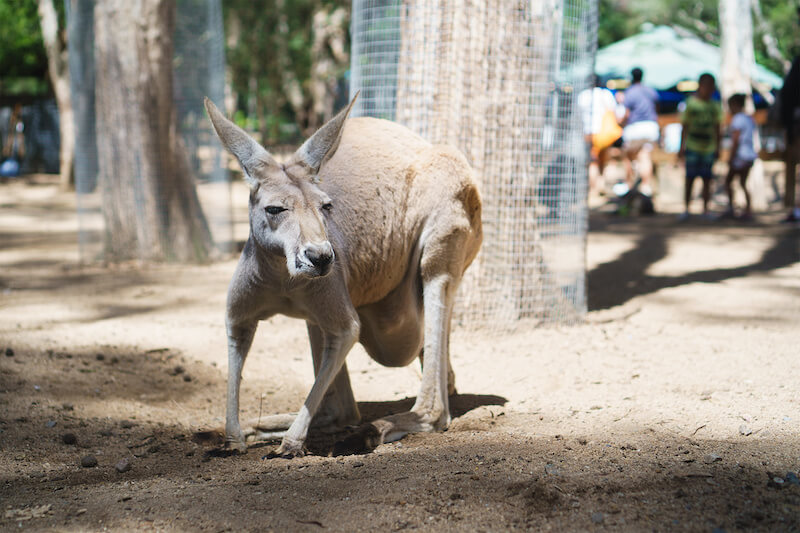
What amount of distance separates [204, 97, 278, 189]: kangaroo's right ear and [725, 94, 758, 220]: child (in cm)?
938

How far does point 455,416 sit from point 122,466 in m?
1.66

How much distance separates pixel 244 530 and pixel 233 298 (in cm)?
107

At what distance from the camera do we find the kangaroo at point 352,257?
9.39 feet

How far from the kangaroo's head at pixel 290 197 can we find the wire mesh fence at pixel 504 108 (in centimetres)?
220

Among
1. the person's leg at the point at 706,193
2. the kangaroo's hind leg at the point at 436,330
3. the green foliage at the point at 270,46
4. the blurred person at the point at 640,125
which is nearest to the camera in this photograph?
the kangaroo's hind leg at the point at 436,330

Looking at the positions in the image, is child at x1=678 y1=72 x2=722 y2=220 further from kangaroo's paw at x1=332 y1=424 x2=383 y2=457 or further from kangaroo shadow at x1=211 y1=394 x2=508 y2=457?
kangaroo's paw at x1=332 y1=424 x2=383 y2=457

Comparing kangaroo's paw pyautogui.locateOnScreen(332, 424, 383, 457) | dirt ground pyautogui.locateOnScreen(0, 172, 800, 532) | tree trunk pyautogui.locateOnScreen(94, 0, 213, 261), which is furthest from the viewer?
tree trunk pyautogui.locateOnScreen(94, 0, 213, 261)

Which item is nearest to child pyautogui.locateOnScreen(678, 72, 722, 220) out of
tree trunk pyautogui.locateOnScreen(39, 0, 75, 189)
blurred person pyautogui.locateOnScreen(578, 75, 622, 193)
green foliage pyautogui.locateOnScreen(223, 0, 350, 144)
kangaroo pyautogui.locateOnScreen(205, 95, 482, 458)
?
blurred person pyautogui.locateOnScreen(578, 75, 622, 193)

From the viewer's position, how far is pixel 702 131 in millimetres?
10562

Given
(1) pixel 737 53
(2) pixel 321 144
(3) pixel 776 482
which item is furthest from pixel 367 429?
(1) pixel 737 53

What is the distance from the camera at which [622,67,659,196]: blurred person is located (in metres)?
11.5

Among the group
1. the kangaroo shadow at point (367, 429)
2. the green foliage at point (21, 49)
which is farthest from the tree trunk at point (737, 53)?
the green foliage at point (21, 49)

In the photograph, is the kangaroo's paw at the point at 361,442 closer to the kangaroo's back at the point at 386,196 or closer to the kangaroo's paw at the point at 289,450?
the kangaroo's paw at the point at 289,450

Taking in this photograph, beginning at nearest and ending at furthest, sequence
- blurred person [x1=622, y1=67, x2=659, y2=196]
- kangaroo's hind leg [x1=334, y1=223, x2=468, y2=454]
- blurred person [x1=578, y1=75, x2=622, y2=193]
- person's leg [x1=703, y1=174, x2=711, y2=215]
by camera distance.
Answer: kangaroo's hind leg [x1=334, y1=223, x2=468, y2=454]
person's leg [x1=703, y1=174, x2=711, y2=215]
blurred person [x1=622, y1=67, x2=659, y2=196]
blurred person [x1=578, y1=75, x2=622, y2=193]
